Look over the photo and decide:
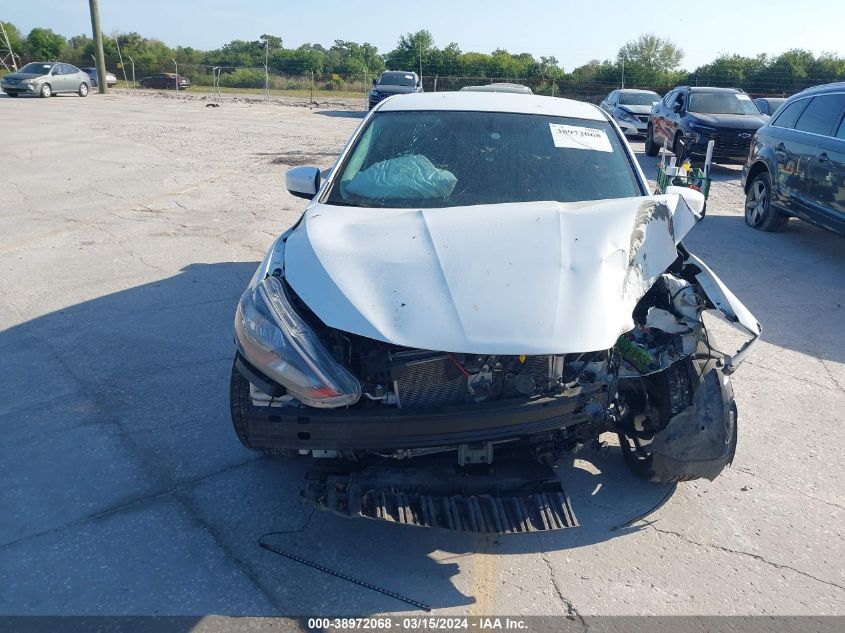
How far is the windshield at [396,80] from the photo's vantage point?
84.1 ft

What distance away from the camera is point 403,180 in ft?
13.4

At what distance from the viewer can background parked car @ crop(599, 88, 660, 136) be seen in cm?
1938

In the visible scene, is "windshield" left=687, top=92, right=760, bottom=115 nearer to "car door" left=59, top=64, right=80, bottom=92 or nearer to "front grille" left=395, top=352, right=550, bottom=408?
"front grille" left=395, top=352, right=550, bottom=408

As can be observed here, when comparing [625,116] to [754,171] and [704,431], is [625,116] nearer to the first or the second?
[754,171]

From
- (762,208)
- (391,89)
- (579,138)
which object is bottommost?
(762,208)

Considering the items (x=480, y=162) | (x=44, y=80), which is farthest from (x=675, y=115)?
(x=44, y=80)

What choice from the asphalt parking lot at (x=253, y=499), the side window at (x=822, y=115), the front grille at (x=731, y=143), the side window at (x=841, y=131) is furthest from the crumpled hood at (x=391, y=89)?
the asphalt parking lot at (x=253, y=499)

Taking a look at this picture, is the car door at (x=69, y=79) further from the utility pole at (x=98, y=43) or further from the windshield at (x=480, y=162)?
the windshield at (x=480, y=162)

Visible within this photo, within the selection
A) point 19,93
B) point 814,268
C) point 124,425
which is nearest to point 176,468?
point 124,425

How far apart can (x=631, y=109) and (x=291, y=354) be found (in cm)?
1944

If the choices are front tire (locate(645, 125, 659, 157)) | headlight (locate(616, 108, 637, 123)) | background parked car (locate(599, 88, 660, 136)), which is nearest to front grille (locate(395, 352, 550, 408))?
front tire (locate(645, 125, 659, 157))

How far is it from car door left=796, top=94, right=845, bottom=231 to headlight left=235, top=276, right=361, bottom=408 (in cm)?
666

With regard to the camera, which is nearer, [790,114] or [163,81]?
[790,114]

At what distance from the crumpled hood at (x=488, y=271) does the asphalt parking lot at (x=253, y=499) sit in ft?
3.50
